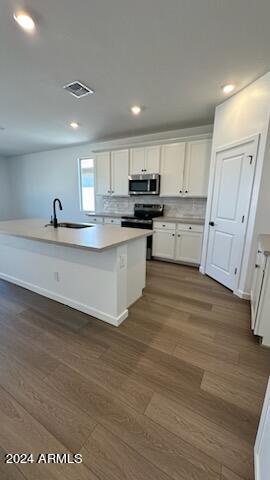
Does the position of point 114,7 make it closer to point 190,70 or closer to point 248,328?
point 190,70

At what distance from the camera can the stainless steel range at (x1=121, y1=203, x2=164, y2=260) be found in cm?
404

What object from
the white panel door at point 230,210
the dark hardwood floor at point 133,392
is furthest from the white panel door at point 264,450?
the white panel door at point 230,210

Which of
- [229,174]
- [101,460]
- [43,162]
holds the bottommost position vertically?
[101,460]

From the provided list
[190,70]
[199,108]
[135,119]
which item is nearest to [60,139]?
[135,119]

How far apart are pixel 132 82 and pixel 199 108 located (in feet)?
4.07

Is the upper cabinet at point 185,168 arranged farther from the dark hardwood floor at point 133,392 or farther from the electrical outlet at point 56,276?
the electrical outlet at point 56,276

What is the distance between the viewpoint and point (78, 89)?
8.51 feet

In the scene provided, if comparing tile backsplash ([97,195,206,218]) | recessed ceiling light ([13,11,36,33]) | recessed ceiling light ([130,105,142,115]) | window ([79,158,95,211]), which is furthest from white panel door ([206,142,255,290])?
window ([79,158,95,211])

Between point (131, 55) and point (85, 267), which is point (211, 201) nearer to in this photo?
point (131, 55)

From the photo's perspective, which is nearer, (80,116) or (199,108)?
(199,108)

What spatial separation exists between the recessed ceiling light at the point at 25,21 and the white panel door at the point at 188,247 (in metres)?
3.19

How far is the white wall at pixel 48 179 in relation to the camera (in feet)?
18.0

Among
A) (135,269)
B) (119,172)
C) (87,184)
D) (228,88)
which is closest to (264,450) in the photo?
(135,269)

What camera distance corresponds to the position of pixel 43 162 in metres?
6.27
